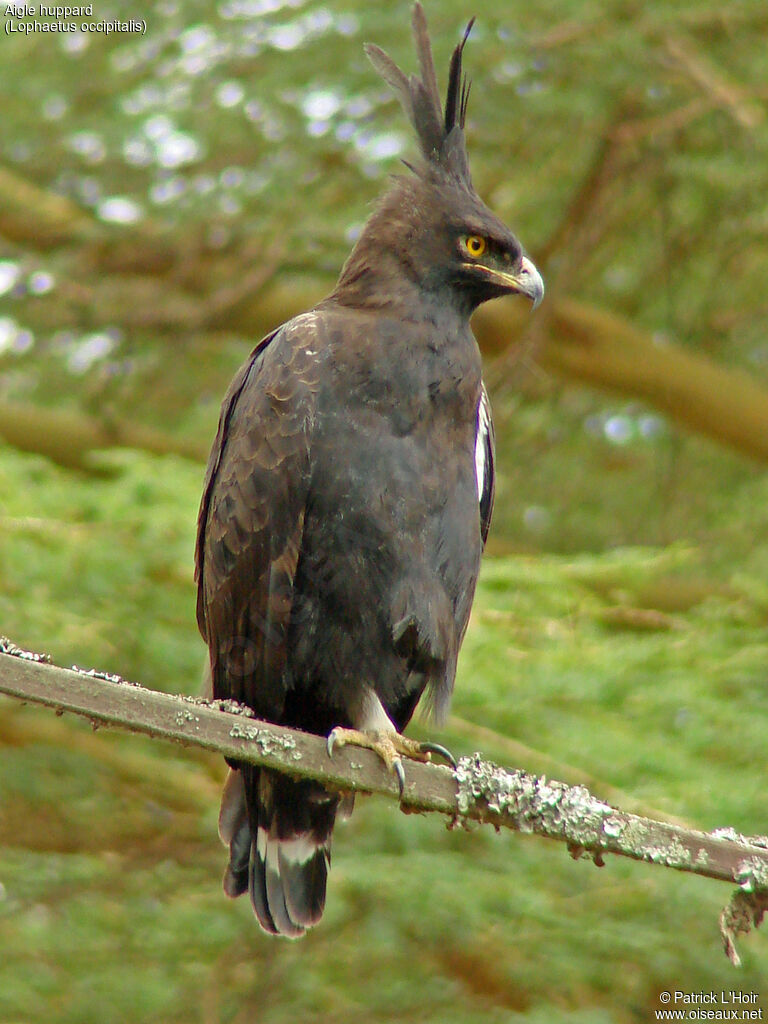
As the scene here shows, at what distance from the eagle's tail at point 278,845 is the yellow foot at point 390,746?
331mm

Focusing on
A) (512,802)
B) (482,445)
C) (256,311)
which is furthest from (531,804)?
(256,311)

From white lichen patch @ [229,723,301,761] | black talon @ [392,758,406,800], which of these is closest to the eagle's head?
black talon @ [392,758,406,800]

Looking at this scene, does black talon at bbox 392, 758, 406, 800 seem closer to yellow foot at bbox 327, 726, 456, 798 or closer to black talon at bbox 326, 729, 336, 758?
yellow foot at bbox 327, 726, 456, 798

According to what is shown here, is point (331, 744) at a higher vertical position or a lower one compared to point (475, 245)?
lower

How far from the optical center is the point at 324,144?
6699 millimetres

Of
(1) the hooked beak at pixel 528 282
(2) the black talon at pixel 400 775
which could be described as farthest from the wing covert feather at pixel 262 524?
(2) the black talon at pixel 400 775

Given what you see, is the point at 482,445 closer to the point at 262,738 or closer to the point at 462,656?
the point at 462,656

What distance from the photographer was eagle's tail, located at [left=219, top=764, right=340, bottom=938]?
3709 mm

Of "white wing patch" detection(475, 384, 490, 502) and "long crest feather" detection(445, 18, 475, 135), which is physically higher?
"long crest feather" detection(445, 18, 475, 135)

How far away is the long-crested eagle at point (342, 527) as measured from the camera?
12.0ft

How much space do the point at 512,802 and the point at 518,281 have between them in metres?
1.72

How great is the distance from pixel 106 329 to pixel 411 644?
4.07 m

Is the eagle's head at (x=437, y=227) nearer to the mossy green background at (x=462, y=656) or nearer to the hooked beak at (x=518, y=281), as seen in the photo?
the hooked beak at (x=518, y=281)

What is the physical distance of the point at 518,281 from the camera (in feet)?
13.2
